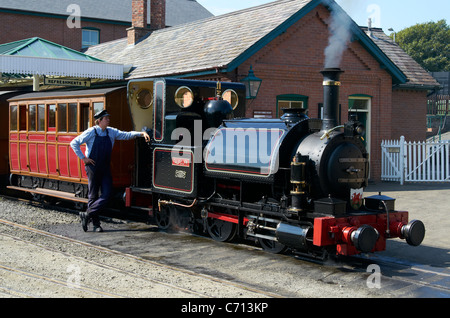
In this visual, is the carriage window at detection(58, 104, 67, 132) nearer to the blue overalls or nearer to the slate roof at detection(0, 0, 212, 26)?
the blue overalls

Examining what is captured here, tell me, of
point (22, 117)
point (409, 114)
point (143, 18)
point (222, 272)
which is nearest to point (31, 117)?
point (22, 117)

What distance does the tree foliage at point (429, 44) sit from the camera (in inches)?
2218

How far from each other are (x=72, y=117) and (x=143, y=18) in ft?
38.0

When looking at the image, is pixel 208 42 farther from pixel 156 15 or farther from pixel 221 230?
pixel 221 230

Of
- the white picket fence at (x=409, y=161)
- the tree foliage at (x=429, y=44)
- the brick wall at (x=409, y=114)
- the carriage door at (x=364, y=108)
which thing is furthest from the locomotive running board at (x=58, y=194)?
the tree foliage at (x=429, y=44)

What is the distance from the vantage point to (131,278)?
636 centimetres

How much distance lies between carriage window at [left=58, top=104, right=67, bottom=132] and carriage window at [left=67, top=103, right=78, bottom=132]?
0.17 metres

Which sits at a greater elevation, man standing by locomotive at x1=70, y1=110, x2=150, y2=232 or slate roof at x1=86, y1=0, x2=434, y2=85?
slate roof at x1=86, y1=0, x2=434, y2=85

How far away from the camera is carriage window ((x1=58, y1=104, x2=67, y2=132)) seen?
434 inches

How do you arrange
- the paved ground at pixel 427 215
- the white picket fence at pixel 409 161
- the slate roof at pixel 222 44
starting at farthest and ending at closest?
1. the white picket fence at pixel 409 161
2. the slate roof at pixel 222 44
3. the paved ground at pixel 427 215

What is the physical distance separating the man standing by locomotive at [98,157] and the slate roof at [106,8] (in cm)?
2220

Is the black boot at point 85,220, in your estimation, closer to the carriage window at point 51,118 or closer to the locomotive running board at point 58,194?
the locomotive running board at point 58,194

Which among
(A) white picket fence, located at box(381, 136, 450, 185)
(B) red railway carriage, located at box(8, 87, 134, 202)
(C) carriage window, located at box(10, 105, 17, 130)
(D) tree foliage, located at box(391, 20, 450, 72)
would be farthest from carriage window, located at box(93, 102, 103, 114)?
(D) tree foliage, located at box(391, 20, 450, 72)
